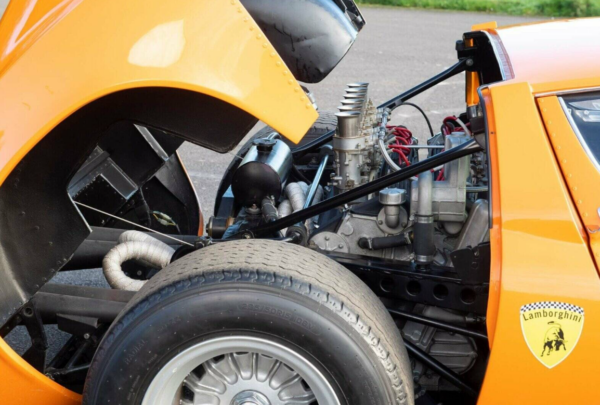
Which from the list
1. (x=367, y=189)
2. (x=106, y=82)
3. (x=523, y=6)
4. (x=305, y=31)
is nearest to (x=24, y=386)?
(x=106, y=82)

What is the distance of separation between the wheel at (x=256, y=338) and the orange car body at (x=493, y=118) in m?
0.33

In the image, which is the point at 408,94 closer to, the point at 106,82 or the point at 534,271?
the point at 534,271

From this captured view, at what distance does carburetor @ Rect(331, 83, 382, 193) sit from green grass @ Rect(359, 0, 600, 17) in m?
13.9

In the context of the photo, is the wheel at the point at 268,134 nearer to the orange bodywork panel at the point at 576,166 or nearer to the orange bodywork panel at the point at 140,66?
the orange bodywork panel at the point at 140,66

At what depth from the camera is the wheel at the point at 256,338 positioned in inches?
87.8

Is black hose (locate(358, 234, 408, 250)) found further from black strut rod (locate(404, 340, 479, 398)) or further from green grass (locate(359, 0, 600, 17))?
green grass (locate(359, 0, 600, 17))

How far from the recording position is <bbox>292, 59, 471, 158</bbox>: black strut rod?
3.42m

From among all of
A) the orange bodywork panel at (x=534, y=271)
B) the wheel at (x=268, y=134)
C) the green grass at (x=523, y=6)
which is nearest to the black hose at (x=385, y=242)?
the orange bodywork panel at (x=534, y=271)

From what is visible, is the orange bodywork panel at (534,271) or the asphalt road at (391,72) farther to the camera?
the asphalt road at (391,72)

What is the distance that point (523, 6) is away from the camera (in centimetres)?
1625

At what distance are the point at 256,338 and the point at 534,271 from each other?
85 centimetres

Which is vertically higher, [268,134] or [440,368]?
[268,134]

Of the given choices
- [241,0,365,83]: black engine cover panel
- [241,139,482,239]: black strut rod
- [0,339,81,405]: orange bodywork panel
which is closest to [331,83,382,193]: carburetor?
[241,0,365,83]: black engine cover panel

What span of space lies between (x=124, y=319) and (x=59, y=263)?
438 mm
